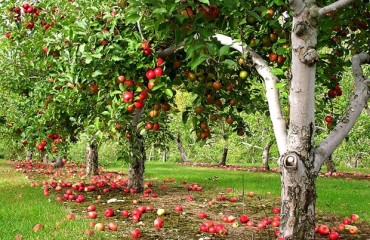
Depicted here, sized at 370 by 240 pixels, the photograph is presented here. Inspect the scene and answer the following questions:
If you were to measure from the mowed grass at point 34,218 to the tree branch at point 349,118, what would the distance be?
137 inches

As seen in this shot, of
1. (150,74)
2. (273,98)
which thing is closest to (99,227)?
(150,74)

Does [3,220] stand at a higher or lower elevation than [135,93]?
lower

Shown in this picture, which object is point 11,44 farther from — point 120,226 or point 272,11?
point 272,11

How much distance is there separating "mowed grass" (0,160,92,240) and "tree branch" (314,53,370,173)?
11.4ft

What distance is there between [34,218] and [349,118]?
5416mm

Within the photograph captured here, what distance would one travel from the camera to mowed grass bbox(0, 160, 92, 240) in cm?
537

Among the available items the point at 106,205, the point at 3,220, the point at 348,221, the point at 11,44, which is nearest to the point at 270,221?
the point at 348,221

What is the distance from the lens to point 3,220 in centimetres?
638

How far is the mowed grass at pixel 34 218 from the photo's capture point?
211 inches

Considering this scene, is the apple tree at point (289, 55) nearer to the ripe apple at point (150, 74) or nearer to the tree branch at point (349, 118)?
the tree branch at point (349, 118)

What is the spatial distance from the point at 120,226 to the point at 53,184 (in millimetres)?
6010

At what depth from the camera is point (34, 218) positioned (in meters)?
6.54

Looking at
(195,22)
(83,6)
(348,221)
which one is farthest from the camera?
(348,221)

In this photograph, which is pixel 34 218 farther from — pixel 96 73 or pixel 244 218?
pixel 244 218
